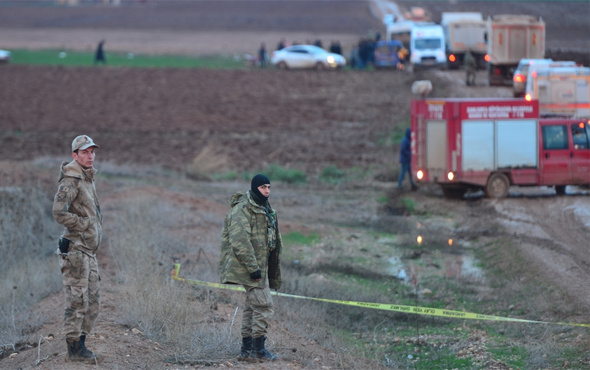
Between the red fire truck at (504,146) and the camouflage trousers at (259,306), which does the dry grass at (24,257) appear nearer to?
the camouflage trousers at (259,306)

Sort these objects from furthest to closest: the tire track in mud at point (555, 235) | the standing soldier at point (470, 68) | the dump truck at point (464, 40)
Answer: the dump truck at point (464, 40), the standing soldier at point (470, 68), the tire track in mud at point (555, 235)

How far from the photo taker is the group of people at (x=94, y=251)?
7246 millimetres

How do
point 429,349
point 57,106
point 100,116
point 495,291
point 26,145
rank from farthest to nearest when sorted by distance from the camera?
1. point 57,106
2. point 100,116
3. point 26,145
4. point 495,291
5. point 429,349

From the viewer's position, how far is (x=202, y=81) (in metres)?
43.5

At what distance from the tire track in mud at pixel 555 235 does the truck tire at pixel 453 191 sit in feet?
4.79

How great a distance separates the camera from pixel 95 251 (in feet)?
24.5

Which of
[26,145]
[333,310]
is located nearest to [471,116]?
[333,310]

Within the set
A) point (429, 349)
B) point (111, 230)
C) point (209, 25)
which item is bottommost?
point (429, 349)

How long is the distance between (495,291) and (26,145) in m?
19.7

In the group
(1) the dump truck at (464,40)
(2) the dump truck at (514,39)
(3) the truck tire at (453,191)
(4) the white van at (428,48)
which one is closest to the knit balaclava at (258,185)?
(3) the truck tire at (453,191)

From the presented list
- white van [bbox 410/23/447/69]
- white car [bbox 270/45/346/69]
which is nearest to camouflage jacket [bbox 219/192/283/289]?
white van [bbox 410/23/447/69]

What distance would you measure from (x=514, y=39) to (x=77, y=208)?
30.2 metres

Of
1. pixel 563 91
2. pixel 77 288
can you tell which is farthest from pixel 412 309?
pixel 563 91

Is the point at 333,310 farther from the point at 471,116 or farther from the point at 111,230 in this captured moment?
the point at 471,116
